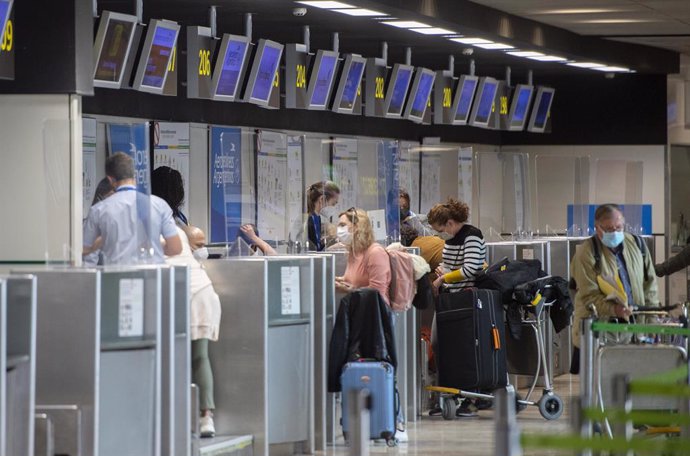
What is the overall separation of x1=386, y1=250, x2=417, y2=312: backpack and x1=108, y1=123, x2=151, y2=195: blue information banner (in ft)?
8.17

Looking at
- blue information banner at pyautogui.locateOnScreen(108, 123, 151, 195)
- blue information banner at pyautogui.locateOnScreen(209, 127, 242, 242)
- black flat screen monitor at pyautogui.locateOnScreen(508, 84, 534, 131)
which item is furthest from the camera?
black flat screen monitor at pyautogui.locateOnScreen(508, 84, 534, 131)

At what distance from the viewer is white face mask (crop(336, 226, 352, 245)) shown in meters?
9.75

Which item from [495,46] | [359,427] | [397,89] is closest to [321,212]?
[495,46]

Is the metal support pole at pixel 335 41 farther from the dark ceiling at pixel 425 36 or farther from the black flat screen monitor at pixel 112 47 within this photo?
the black flat screen monitor at pixel 112 47

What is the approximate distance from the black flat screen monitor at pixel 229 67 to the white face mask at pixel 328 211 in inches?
59.1

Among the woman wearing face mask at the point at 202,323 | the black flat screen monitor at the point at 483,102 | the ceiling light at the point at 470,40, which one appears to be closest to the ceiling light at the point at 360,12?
the ceiling light at the point at 470,40

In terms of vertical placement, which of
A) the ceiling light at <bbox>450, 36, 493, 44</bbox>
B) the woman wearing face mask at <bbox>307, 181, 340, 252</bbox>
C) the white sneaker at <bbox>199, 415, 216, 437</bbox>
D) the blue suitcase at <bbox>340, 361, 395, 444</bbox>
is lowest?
the white sneaker at <bbox>199, 415, 216, 437</bbox>

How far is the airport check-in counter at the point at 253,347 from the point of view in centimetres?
852

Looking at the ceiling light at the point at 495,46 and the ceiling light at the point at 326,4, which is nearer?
the ceiling light at the point at 326,4

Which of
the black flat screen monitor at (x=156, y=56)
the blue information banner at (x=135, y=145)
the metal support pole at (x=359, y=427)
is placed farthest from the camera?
the black flat screen monitor at (x=156, y=56)

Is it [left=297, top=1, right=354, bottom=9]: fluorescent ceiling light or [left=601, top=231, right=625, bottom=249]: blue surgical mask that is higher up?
→ [left=297, top=1, right=354, bottom=9]: fluorescent ceiling light

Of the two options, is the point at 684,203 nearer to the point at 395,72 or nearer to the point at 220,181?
the point at 395,72

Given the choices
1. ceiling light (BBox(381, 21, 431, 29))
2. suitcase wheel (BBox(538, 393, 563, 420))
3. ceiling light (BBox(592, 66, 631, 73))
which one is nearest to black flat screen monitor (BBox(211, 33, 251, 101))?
ceiling light (BBox(381, 21, 431, 29))

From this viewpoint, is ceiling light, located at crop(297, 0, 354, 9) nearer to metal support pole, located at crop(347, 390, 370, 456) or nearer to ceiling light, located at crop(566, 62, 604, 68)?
metal support pole, located at crop(347, 390, 370, 456)
